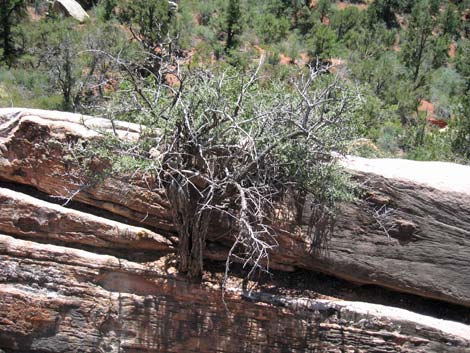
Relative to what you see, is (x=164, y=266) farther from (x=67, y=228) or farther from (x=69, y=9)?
(x=69, y=9)

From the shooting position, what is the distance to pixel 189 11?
86.0 ft

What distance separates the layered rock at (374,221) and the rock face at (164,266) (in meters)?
0.01

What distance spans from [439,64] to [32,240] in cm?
2457

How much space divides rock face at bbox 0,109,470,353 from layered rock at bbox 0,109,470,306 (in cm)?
1

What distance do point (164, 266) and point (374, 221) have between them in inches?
98.5

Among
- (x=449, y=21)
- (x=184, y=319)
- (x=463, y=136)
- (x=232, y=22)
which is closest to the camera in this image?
(x=184, y=319)

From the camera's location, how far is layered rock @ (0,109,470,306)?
19.7 ft

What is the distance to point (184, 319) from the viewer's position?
229 inches

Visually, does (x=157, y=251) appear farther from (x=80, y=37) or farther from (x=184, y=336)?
(x=80, y=37)

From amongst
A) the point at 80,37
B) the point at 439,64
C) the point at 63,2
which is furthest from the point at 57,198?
the point at 439,64

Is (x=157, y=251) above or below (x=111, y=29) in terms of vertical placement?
below

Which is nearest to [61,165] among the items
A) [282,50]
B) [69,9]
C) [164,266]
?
[164,266]

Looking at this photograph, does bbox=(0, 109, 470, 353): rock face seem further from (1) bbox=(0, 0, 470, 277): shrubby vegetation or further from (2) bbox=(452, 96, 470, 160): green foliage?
(2) bbox=(452, 96, 470, 160): green foliage

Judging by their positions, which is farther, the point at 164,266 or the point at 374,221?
the point at 374,221
